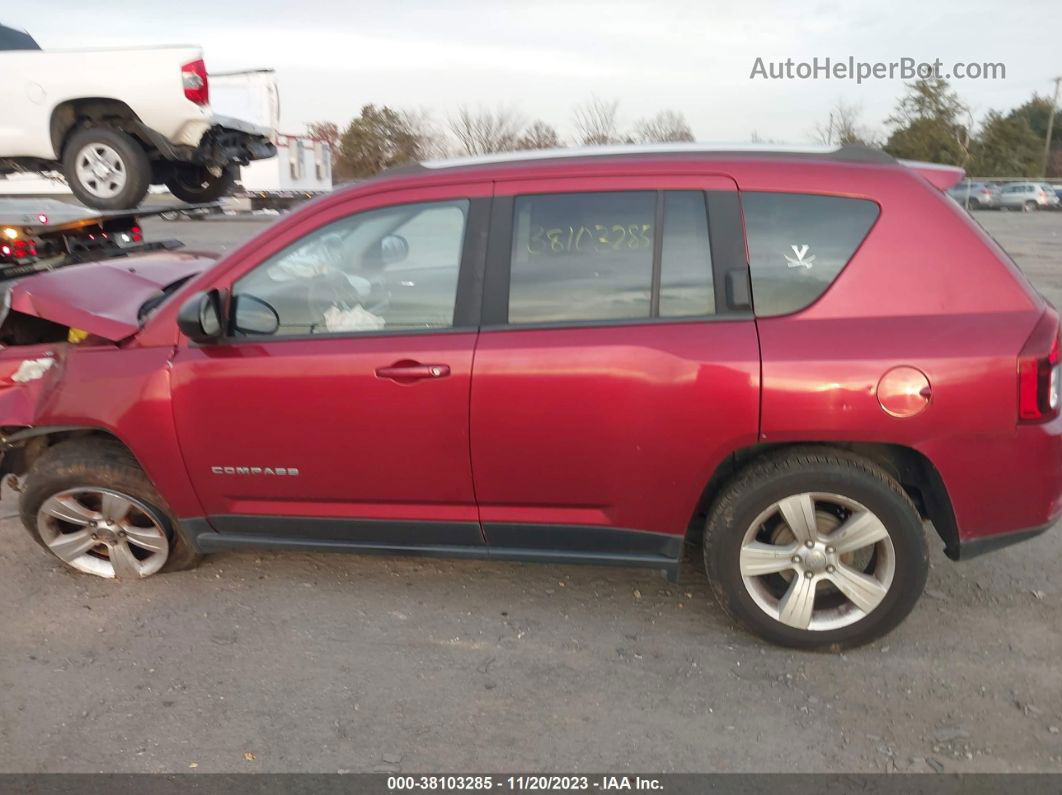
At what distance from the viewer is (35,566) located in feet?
13.2

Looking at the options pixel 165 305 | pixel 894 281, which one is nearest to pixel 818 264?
pixel 894 281

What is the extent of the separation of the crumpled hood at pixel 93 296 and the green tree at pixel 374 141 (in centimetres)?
2752

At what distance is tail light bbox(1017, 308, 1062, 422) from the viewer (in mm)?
2814

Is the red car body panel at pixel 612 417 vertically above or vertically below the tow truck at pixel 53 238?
below

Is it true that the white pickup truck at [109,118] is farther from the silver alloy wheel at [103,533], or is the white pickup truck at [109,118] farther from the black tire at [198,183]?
the silver alloy wheel at [103,533]

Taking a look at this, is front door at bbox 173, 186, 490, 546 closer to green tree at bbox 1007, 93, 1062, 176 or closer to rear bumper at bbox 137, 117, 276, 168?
rear bumper at bbox 137, 117, 276, 168

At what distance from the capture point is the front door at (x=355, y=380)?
10.4 feet

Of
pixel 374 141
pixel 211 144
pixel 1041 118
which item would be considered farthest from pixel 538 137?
pixel 1041 118

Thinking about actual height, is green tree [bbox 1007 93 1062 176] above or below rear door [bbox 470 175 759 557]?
above

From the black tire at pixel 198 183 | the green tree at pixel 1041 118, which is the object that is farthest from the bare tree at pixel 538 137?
the green tree at pixel 1041 118

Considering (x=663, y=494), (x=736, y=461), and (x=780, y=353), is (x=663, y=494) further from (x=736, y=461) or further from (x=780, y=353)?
(x=780, y=353)

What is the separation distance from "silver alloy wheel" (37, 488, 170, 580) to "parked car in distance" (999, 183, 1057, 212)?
3826 centimetres

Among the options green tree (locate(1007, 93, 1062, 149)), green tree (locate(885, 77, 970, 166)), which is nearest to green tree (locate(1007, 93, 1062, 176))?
green tree (locate(1007, 93, 1062, 149))

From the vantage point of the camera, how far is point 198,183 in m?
10.2
